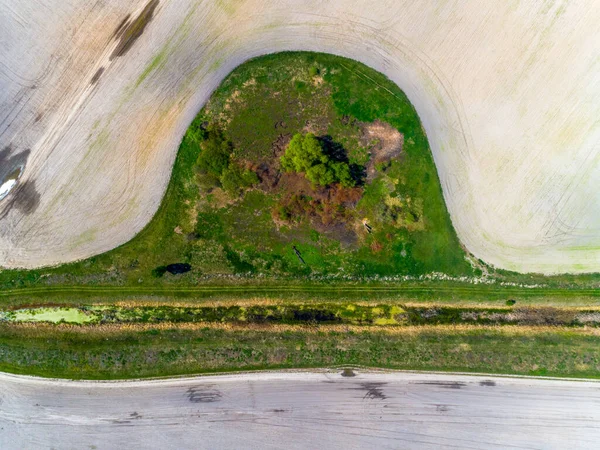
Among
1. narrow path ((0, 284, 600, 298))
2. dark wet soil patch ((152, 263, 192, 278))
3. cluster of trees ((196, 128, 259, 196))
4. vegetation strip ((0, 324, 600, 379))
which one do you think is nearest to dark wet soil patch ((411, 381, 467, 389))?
vegetation strip ((0, 324, 600, 379))

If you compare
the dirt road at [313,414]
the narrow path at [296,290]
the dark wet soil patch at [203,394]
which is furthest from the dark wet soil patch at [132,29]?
the dark wet soil patch at [203,394]

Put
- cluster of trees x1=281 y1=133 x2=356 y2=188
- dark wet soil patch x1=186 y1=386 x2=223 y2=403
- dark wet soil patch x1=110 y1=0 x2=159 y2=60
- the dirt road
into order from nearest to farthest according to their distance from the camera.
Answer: cluster of trees x1=281 y1=133 x2=356 y2=188
the dirt road
dark wet soil patch x1=186 y1=386 x2=223 y2=403
dark wet soil patch x1=110 y1=0 x2=159 y2=60

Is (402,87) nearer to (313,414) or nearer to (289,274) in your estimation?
(289,274)

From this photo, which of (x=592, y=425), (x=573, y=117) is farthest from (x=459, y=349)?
(x=573, y=117)

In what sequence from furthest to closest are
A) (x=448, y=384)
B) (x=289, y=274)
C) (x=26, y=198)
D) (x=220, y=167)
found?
(x=26, y=198), (x=289, y=274), (x=220, y=167), (x=448, y=384)

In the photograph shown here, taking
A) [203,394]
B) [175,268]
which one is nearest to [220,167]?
[175,268]

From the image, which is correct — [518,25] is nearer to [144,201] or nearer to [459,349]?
[459,349]

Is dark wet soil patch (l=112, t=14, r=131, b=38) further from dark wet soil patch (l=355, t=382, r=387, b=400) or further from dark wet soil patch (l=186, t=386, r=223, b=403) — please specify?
dark wet soil patch (l=355, t=382, r=387, b=400)
